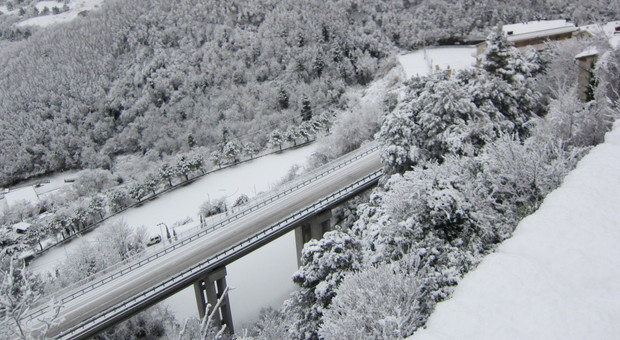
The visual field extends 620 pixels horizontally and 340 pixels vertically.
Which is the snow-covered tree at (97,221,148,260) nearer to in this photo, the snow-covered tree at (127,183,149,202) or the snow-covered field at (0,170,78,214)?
the snow-covered tree at (127,183,149,202)

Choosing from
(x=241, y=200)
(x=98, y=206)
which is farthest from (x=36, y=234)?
(x=241, y=200)

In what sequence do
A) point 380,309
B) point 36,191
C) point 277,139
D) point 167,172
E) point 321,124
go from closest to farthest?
point 380,309
point 167,172
point 277,139
point 321,124
point 36,191

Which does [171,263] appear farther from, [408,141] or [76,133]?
[76,133]

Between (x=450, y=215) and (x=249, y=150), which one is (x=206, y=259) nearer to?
(x=450, y=215)

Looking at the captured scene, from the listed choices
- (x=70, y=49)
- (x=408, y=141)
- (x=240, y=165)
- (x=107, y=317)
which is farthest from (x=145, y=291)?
(x=70, y=49)

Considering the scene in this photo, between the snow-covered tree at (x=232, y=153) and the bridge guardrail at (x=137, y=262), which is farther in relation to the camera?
the snow-covered tree at (x=232, y=153)

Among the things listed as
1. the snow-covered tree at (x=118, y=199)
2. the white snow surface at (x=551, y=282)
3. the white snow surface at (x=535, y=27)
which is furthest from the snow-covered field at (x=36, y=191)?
the white snow surface at (x=535, y=27)

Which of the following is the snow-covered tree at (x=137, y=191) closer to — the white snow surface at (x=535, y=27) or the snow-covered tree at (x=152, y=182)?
the snow-covered tree at (x=152, y=182)
